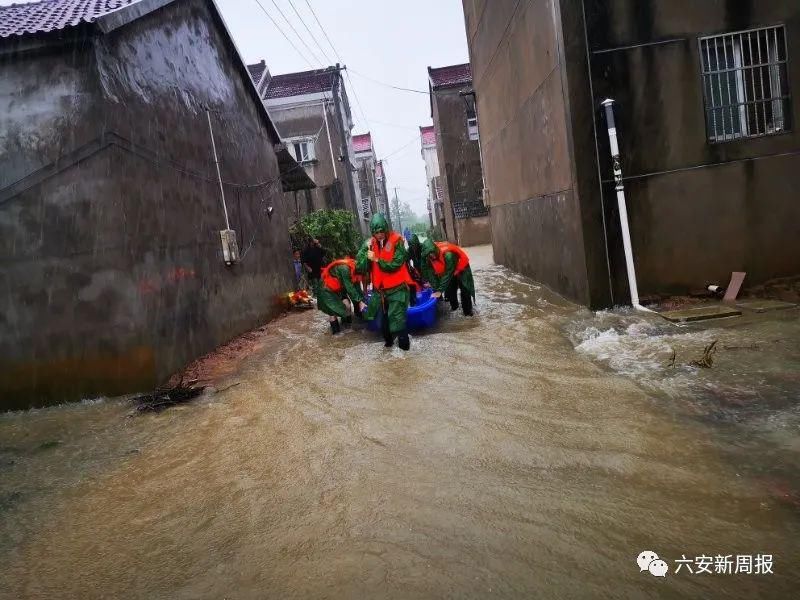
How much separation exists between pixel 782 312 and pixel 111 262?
7731 mm

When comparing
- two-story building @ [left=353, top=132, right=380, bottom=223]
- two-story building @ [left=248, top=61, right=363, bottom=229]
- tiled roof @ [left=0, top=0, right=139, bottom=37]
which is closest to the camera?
tiled roof @ [left=0, top=0, right=139, bottom=37]

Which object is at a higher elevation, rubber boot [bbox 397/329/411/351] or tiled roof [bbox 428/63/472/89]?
tiled roof [bbox 428/63/472/89]

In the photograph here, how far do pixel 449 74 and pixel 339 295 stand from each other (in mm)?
24867

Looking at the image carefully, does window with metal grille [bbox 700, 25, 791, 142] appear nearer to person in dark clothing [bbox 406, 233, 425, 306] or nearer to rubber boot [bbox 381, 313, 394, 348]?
person in dark clothing [bbox 406, 233, 425, 306]

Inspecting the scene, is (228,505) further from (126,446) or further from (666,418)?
(666,418)

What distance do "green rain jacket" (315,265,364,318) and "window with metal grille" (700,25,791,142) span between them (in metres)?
5.29

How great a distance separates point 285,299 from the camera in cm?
1148

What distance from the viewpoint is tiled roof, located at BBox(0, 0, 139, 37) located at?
18.6ft

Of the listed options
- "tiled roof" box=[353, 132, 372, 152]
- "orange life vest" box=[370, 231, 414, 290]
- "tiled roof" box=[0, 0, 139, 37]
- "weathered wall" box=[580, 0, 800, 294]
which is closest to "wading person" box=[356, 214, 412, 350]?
"orange life vest" box=[370, 231, 414, 290]

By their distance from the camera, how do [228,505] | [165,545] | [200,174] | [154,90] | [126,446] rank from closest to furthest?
[165,545] → [228,505] → [126,446] → [154,90] → [200,174]

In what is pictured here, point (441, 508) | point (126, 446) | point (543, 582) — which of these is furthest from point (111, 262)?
point (543, 582)

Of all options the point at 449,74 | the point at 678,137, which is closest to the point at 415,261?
the point at 678,137

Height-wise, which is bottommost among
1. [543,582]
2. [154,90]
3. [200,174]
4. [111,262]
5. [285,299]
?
[543,582]

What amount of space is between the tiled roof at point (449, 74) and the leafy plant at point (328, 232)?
14.2 m
